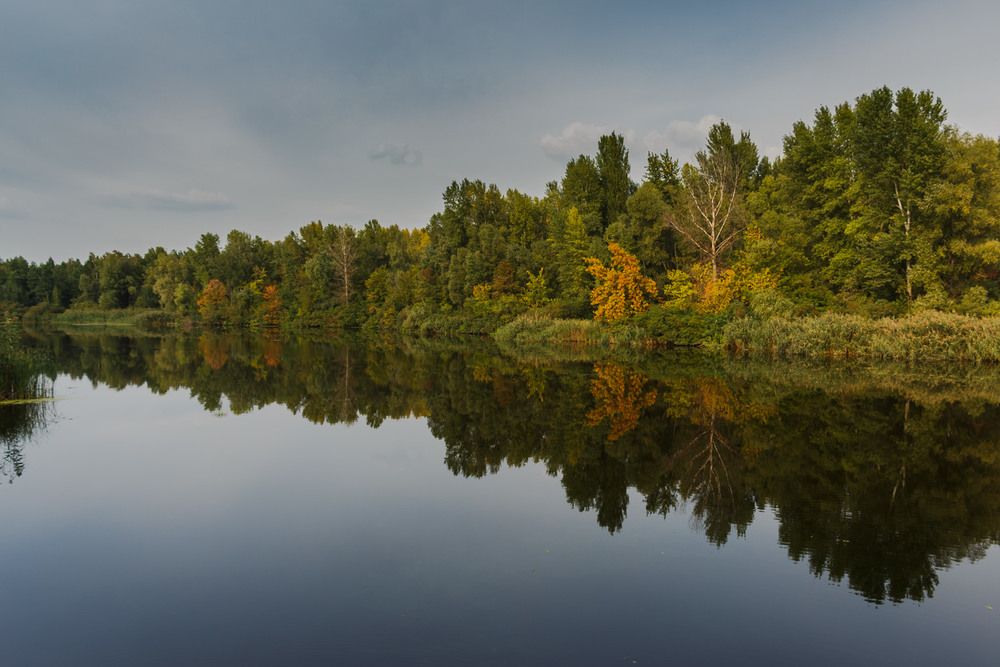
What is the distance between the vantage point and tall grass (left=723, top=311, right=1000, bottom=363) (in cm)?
2166

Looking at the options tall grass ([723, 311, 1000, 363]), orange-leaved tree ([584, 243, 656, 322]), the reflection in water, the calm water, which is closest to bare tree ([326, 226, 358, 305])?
orange-leaved tree ([584, 243, 656, 322])

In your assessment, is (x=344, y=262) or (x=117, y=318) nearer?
(x=344, y=262)

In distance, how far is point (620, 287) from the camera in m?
34.7

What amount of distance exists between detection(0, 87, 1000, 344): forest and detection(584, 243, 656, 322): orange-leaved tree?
10 cm

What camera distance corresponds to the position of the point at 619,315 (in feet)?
113

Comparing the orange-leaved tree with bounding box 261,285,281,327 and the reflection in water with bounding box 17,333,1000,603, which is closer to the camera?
the reflection in water with bounding box 17,333,1000,603

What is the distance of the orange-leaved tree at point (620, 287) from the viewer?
3450 cm

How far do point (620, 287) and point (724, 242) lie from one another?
267 inches

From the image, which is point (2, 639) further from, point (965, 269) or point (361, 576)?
point (965, 269)

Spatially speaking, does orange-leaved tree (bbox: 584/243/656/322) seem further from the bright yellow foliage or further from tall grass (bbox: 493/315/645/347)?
the bright yellow foliage

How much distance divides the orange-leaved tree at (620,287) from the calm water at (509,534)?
20.2 m

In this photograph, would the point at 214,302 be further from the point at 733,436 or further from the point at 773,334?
the point at 733,436

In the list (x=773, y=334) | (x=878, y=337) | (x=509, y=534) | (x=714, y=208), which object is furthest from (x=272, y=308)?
(x=509, y=534)

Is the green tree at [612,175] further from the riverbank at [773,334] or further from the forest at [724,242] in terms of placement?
the riverbank at [773,334]
